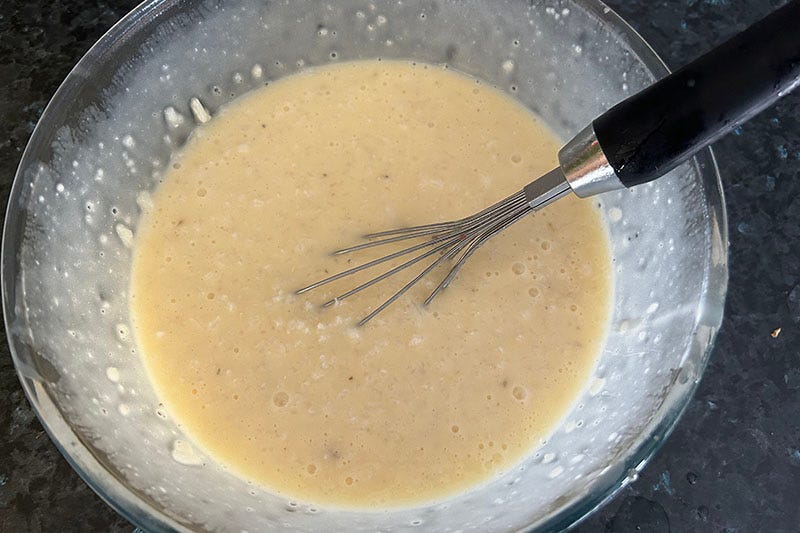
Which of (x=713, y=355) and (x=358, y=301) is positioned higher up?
(x=358, y=301)

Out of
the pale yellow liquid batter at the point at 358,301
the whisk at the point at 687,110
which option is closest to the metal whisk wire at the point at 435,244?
the pale yellow liquid batter at the point at 358,301

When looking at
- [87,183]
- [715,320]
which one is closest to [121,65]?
[87,183]

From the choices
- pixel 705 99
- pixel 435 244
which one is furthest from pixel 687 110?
pixel 435 244

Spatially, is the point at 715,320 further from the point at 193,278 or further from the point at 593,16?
the point at 193,278

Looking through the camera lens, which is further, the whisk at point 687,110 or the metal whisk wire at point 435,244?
the metal whisk wire at point 435,244

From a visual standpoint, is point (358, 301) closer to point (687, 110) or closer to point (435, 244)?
point (435, 244)

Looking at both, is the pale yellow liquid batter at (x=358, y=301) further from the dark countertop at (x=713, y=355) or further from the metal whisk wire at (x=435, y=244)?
the dark countertop at (x=713, y=355)
